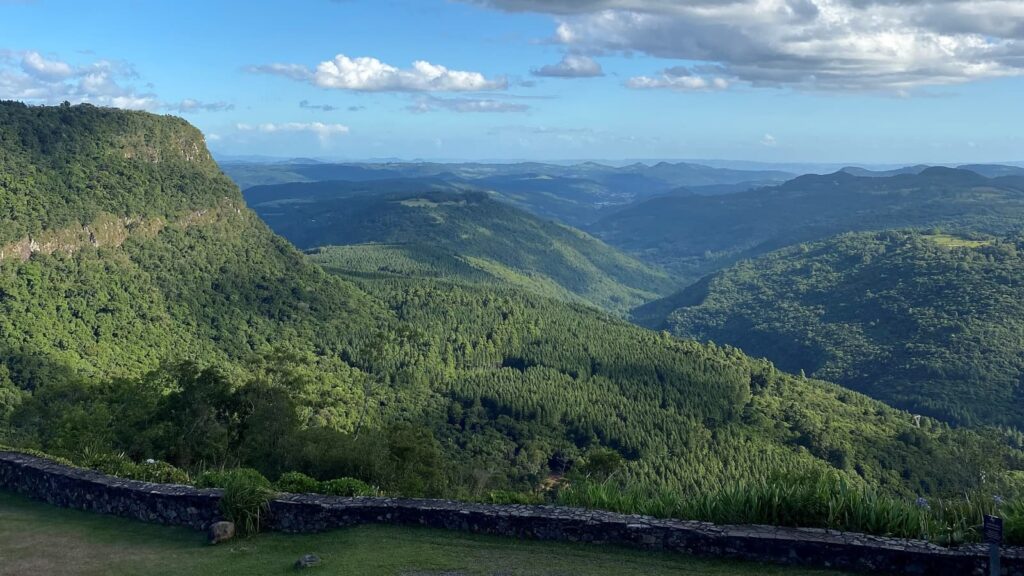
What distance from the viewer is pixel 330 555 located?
15992 mm

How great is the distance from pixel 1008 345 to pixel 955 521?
163m

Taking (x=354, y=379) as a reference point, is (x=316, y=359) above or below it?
above

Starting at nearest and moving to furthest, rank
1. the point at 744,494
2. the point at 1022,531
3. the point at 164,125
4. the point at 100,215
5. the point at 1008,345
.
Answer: the point at 1022,531 → the point at 744,494 → the point at 100,215 → the point at 164,125 → the point at 1008,345

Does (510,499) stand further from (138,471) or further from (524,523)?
(138,471)

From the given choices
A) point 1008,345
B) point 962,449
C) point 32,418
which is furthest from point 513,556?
point 1008,345

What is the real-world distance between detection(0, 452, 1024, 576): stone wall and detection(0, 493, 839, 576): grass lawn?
33cm

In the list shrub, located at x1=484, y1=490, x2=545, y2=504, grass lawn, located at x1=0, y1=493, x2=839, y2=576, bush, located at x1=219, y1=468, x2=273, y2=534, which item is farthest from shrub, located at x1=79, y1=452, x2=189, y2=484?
shrub, located at x1=484, y1=490, x2=545, y2=504

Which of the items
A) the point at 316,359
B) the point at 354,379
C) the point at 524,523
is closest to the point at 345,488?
the point at 524,523

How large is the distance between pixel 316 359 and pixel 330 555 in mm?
85185

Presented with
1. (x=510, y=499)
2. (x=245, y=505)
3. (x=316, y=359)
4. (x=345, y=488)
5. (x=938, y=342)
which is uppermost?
(x=245, y=505)

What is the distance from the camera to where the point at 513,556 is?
15.5 meters

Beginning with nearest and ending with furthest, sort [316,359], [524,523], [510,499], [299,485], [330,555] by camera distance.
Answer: [330,555] → [524,523] → [510,499] → [299,485] → [316,359]

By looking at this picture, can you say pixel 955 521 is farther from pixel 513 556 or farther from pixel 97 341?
pixel 97 341

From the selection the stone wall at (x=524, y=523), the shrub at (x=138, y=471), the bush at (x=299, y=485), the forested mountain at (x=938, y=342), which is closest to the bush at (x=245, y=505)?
the stone wall at (x=524, y=523)
